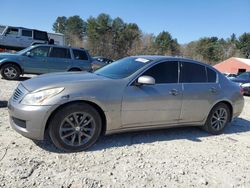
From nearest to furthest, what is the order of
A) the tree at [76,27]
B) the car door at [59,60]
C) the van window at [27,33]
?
the car door at [59,60] < the van window at [27,33] < the tree at [76,27]

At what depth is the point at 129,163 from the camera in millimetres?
4402

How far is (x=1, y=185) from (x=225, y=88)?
4.72 metres

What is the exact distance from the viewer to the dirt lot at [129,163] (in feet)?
12.5

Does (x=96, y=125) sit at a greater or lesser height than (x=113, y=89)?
lesser

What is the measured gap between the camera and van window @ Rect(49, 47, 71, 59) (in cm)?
1275

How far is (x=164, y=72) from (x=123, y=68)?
0.76 meters


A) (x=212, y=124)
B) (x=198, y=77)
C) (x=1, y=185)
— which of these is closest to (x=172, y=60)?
(x=198, y=77)

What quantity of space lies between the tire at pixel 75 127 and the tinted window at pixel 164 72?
1306mm

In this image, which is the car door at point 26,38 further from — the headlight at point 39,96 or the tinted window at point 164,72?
the headlight at point 39,96

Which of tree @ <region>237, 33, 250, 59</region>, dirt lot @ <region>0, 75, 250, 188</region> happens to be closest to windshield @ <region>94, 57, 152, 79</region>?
dirt lot @ <region>0, 75, 250, 188</region>

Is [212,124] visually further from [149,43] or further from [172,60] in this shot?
[149,43]

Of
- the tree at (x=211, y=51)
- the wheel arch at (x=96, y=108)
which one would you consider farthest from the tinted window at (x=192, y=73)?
the tree at (x=211, y=51)

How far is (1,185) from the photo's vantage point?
11.5ft

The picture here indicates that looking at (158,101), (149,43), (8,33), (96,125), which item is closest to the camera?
(96,125)
